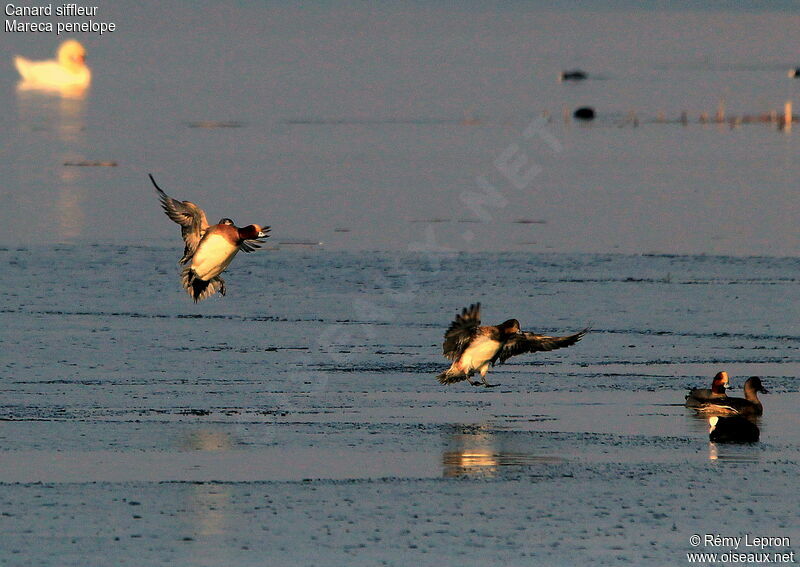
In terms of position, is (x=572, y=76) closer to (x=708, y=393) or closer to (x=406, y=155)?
(x=406, y=155)

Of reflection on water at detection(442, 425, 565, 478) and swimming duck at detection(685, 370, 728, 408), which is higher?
swimming duck at detection(685, 370, 728, 408)

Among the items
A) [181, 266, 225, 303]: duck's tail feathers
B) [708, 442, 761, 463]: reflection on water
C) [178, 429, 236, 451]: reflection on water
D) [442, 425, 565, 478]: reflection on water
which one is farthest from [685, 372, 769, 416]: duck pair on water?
[181, 266, 225, 303]: duck's tail feathers

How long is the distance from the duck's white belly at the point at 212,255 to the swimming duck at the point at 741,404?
14.1ft

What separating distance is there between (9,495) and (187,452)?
6.21ft

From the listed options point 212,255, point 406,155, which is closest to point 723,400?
point 212,255

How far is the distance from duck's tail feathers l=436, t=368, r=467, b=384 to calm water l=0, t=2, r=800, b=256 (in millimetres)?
11768

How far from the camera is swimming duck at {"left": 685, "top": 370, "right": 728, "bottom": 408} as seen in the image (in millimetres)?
14945

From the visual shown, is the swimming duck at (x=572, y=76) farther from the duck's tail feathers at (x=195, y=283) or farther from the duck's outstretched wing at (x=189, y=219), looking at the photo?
the duck's outstretched wing at (x=189, y=219)

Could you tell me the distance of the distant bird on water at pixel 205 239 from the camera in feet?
46.5

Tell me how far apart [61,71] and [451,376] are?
243 feet

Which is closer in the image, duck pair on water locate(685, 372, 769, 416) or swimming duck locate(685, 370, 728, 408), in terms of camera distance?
duck pair on water locate(685, 372, 769, 416)

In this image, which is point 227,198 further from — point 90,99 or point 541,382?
point 90,99

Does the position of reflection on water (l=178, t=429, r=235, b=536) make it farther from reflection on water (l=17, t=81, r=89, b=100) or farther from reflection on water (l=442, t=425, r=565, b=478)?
reflection on water (l=17, t=81, r=89, b=100)

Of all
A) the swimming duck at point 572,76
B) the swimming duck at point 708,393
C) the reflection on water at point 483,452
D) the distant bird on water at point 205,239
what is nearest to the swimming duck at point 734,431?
the swimming duck at point 708,393
